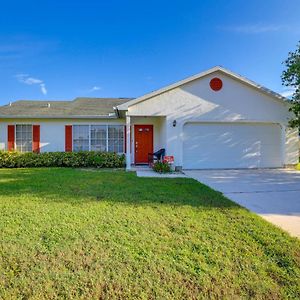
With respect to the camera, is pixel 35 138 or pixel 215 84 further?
pixel 35 138

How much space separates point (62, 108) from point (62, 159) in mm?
3906

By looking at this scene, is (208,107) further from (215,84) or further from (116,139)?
(116,139)

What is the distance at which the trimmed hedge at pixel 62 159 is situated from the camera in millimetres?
12648

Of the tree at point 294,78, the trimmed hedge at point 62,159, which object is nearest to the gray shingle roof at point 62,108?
the trimmed hedge at point 62,159

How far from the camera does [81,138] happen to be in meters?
13.9

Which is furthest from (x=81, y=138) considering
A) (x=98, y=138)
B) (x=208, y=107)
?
(x=208, y=107)

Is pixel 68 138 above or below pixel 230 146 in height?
above

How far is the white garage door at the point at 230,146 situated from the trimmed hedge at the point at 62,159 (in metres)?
4.09

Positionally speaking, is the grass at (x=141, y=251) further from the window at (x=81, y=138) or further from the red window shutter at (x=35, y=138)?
the red window shutter at (x=35, y=138)

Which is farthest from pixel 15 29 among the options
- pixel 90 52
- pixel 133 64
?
pixel 133 64

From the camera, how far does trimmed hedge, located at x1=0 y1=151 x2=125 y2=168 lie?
12.6 metres

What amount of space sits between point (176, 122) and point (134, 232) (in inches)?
327

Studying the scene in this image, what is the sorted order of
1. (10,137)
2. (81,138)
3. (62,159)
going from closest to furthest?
(62,159)
(10,137)
(81,138)

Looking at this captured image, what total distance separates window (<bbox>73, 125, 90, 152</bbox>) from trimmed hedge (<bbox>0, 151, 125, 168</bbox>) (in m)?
1.12
